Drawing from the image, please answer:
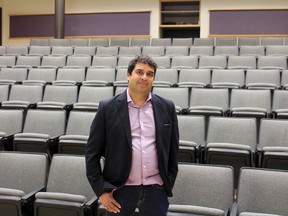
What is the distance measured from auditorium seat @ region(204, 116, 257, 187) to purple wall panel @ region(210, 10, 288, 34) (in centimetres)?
209

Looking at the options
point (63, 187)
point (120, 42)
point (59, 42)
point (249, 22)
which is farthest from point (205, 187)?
point (249, 22)

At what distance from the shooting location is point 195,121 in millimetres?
1038

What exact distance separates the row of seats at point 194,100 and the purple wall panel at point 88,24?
5.98ft

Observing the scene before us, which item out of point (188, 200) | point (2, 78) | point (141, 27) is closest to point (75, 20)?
point (141, 27)

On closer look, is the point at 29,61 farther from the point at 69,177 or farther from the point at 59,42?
the point at 69,177

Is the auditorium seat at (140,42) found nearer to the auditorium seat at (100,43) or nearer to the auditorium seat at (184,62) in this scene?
the auditorium seat at (100,43)

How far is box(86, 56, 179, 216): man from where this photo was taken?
52cm

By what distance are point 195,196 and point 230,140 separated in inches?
13.1

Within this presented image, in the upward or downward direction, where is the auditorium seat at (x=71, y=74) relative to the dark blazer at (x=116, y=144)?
upward

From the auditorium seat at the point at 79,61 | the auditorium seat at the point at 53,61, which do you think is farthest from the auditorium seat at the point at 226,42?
the auditorium seat at the point at 53,61

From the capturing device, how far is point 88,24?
3.28 m

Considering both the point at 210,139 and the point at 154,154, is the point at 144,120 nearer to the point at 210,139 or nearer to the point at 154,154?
the point at 154,154

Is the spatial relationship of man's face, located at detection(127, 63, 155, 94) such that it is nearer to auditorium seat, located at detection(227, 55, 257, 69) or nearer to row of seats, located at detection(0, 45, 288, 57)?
auditorium seat, located at detection(227, 55, 257, 69)

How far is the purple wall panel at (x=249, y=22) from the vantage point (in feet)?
9.34
